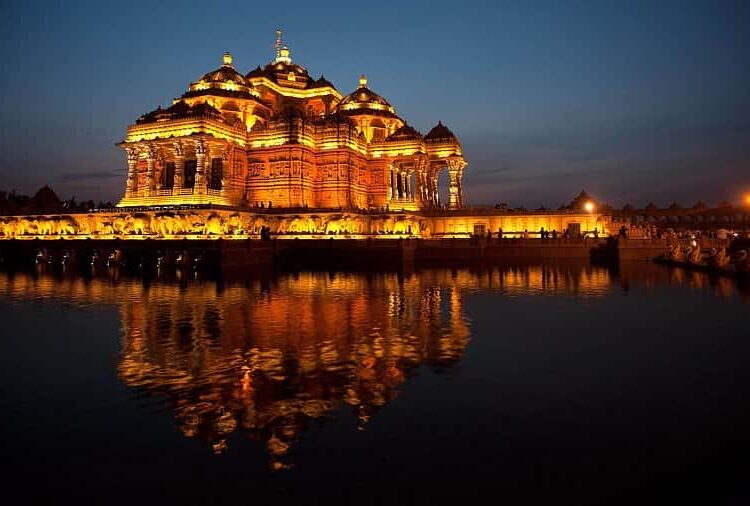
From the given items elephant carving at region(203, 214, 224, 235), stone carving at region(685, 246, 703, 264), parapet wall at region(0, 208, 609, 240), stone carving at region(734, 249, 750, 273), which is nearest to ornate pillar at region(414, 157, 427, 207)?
parapet wall at region(0, 208, 609, 240)

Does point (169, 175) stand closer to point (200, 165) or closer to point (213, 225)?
point (200, 165)

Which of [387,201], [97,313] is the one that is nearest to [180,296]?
[97,313]

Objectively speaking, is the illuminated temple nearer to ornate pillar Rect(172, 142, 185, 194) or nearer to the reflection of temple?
ornate pillar Rect(172, 142, 185, 194)

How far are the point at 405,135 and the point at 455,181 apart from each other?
300 inches

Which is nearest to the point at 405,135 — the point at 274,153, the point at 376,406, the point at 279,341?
the point at 274,153

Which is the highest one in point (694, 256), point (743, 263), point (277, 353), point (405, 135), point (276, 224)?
point (405, 135)

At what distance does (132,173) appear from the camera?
4844 cm

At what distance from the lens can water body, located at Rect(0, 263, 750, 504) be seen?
16.8ft

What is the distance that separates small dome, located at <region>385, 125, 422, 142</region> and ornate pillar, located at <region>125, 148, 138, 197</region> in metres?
25.0

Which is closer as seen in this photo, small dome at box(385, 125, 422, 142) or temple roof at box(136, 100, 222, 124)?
temple roof at box(136, 100, 222, 124)

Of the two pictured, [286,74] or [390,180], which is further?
[286,74]

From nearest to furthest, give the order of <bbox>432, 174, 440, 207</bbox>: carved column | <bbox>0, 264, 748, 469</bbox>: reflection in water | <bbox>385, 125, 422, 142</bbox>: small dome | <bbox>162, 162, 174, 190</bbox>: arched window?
<bbox>0, 264, 748, 469</bbox>: reflection in water
<bbox>162, 162, 174, 190</bbox>: arched window
<bbox>385, 125, 422, 142</bbox>: small dome
<bbox>432, 174, 440, 207</bbox>: carved column

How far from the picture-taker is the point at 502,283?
79.2ft

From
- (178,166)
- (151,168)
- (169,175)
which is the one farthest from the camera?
(169,175)
